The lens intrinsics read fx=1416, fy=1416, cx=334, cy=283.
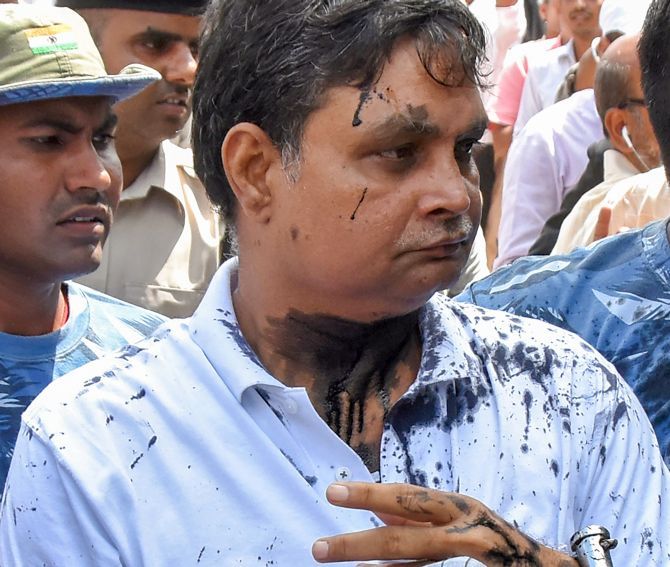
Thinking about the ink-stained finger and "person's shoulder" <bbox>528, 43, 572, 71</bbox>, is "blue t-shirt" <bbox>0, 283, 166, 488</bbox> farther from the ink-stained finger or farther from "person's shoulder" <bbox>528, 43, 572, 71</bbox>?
"person's shoulder" <bbox>528, 43, 572, 71</bbox>

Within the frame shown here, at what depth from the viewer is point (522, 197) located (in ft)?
19.7

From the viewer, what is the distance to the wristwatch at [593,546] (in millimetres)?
1921

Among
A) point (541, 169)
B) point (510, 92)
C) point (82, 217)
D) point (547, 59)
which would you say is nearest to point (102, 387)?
point (82, 217)

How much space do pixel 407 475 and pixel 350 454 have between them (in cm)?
9

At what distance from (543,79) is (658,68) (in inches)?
182

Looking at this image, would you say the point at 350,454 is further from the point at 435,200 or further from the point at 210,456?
the point at 435,200

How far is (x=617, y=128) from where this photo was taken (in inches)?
200

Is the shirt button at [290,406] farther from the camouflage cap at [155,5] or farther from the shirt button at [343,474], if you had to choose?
the camouflage cap at [155,5]

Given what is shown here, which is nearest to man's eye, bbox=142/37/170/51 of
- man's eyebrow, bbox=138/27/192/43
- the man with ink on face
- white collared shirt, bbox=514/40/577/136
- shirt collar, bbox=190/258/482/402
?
man's eyebrow, bbox=138/27/192/43

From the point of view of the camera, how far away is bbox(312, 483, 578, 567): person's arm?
73.3 inches

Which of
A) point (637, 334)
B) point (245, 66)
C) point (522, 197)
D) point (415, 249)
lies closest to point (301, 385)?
point (415, 249)

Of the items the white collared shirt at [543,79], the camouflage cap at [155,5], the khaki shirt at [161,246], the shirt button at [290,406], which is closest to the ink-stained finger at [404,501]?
the shirt button at [290,406]

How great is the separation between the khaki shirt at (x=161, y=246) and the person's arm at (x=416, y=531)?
8.24ft

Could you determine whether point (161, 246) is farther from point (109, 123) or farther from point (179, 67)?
point (109, 123)
